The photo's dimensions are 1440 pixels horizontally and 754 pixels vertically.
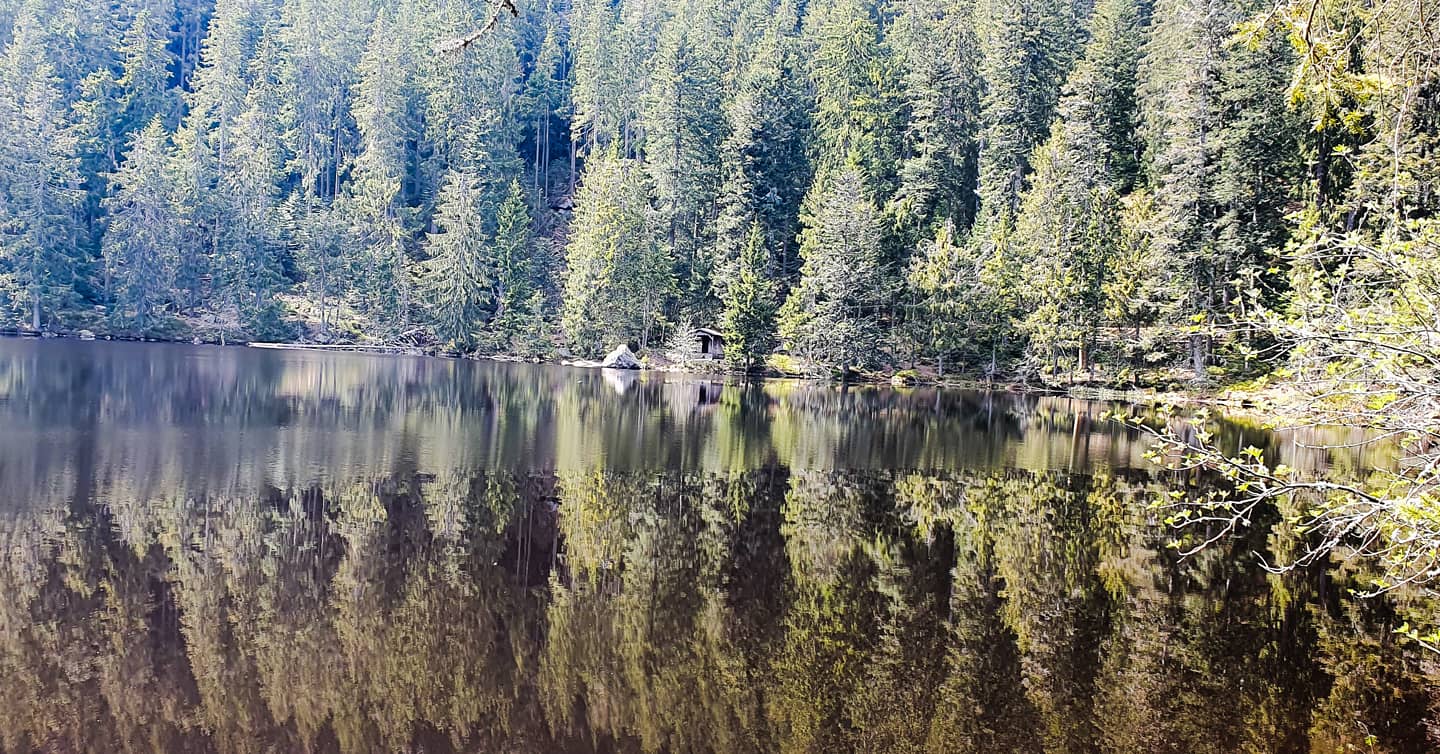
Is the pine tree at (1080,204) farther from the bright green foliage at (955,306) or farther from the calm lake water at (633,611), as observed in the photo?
the calm lake water at (633,611)

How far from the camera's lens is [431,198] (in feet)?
253

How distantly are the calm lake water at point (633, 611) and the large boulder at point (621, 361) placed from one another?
3547 cm

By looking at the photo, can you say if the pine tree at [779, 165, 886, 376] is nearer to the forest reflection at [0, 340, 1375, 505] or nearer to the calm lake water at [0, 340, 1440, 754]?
the forest reflection at [0, 340, 1375, 505]

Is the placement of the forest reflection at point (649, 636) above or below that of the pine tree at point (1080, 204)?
below

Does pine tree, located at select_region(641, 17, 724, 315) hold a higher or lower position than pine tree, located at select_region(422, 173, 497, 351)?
higher

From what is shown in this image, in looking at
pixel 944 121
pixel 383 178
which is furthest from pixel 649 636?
pixel 383 178

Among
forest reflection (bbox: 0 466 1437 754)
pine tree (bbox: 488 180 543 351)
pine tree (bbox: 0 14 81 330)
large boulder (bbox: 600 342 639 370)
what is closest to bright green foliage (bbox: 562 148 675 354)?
large boulder (bbox: 600 342 639 370)

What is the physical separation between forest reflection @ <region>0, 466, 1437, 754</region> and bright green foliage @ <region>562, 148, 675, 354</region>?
45686mm

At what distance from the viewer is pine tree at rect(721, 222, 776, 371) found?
53406 millimetres

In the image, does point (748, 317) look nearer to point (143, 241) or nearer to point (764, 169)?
point (764, 169)

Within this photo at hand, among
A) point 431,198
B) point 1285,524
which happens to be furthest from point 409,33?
point 1285,524

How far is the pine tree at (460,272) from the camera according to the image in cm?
6312

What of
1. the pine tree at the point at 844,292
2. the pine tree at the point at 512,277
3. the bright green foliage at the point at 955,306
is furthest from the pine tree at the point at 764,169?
the bright green foliage at the point at 955,306

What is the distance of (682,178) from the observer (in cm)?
6694
